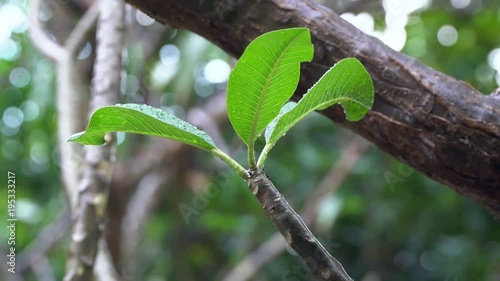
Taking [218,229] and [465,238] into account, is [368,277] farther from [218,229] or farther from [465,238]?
[218,229]

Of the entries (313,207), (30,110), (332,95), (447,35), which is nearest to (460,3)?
(447,35)

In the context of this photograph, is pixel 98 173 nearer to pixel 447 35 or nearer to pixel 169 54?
pixel 169 54

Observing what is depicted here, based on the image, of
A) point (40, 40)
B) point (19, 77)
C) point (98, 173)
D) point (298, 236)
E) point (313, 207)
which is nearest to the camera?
point (298, 236)

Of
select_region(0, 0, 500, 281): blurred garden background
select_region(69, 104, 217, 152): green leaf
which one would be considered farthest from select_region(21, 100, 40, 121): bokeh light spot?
select_region(69, 104, 217, 152): green leaf

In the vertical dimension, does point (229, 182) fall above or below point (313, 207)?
below

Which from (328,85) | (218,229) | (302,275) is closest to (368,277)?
(302,275)
